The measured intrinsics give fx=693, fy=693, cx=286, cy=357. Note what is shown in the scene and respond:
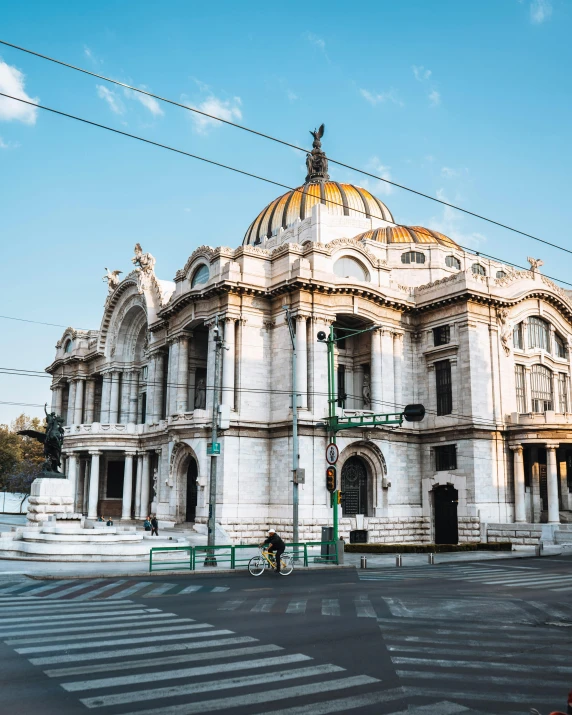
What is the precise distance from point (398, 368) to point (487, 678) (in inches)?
1405

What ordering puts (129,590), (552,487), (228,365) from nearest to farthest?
(129,590) < (228,365) < (552,487)

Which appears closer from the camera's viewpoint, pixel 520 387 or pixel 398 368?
pixel 398 368

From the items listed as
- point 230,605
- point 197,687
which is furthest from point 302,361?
point 197,687

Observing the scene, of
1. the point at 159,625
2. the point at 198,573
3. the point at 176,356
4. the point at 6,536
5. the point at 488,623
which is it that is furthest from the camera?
the point at 176,356

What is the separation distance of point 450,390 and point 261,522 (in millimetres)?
14687

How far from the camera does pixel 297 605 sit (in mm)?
16453

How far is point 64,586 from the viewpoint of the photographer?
19953 mm

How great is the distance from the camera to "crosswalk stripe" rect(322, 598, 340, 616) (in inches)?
599

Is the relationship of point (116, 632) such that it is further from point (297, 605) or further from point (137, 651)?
point (297, 605)

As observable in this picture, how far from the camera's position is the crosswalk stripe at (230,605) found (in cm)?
1568

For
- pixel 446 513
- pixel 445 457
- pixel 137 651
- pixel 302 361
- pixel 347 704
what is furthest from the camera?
pixel 445 457

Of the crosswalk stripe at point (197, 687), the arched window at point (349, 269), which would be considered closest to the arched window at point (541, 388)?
the arched window at point (349, 269)

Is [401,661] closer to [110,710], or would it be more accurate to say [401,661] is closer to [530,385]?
[110,710]

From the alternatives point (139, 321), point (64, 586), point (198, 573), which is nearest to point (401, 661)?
point (64, 586)
